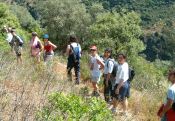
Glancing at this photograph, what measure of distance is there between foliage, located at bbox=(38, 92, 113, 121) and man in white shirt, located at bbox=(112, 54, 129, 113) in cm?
443

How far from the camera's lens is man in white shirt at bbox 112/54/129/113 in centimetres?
896

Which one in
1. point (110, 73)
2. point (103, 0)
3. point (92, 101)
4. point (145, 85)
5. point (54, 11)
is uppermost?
point (92, 101)

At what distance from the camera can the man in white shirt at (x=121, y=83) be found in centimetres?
896

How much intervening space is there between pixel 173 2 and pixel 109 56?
117251 mm

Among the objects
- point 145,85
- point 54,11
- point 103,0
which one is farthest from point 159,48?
point 145,85

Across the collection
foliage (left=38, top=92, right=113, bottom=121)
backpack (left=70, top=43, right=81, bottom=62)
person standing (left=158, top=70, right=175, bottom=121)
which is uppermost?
foliage (left=38, top=92, right=113, bottom=121)

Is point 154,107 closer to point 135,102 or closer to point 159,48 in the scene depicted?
point 135,102

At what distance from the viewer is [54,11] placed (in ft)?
169

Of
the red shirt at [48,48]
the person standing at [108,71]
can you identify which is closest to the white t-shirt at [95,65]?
the person standing at [108,71]

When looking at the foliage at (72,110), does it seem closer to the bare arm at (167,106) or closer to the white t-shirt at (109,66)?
the bare arm at (167,106)

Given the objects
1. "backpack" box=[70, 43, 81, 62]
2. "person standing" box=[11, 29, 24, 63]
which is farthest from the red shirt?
"backpack" box=[70, 43, 81, 62]

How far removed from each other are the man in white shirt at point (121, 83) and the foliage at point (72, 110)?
14.5ft

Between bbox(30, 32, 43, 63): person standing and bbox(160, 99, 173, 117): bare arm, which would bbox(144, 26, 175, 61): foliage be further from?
bbox(160, 99, 173, 117): bare arm

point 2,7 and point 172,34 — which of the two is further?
point 172,34
